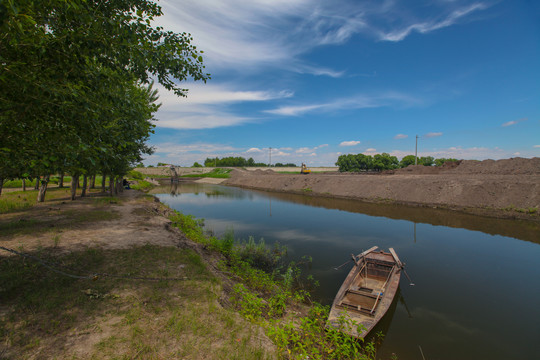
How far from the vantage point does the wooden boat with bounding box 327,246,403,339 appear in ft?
23.1

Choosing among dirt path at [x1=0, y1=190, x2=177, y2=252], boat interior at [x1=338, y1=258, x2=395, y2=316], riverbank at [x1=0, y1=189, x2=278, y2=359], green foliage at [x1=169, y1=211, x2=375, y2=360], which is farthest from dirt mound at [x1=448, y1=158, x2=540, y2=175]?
dirt path at [x1=0, y1=190, x2=177, y2=252]

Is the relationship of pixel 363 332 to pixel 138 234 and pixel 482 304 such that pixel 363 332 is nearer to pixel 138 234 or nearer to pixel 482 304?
pixel 482 304

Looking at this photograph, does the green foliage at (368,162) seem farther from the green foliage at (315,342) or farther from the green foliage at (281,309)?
the green foliage at (315,342)

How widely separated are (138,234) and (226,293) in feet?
21.4

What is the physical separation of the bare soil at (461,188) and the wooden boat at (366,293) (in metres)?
21.8

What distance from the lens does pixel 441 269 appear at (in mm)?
12578

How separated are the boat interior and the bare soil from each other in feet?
72.1

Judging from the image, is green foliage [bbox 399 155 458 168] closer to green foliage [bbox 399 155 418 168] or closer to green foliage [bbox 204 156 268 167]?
green foliage [bbox 399 155 418 168]

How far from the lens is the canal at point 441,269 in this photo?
24.9ft

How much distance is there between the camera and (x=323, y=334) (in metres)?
6.89

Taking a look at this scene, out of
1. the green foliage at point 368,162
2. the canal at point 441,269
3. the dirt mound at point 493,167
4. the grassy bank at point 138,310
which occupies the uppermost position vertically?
the green foliage at point 368,162

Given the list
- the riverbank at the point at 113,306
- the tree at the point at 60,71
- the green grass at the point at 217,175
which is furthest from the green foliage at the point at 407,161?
the tree at the point at 60,71

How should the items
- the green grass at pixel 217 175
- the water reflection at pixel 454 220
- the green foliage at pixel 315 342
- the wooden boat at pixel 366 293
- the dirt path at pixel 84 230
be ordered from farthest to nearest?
the green grass at pixel 217 175 → the water reflection at pixel 454 220 → the dirt path at pixel 84 230 → the wooden boat at pixel 366 293 → the green foliage at pixel 315 342

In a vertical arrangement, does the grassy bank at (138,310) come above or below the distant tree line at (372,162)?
below
